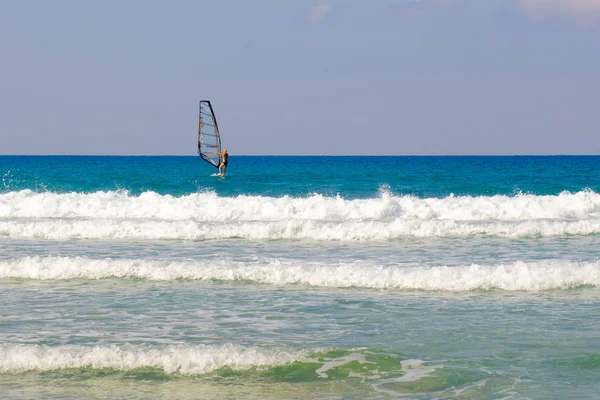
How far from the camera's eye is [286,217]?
78.4 ft

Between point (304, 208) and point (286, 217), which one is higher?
point (304, 208)

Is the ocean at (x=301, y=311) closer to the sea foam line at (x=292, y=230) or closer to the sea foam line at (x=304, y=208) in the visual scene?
the sea foam line at (x=292, y=230)

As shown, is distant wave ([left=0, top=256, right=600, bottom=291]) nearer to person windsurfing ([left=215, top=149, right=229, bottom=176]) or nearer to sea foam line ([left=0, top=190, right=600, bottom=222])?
sea foam line ([left=0, top=190, right=600, bottom=222])

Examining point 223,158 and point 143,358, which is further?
point 223,158

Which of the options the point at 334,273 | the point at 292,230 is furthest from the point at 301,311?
the point at 292,230

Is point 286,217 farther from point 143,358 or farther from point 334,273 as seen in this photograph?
point 143,358

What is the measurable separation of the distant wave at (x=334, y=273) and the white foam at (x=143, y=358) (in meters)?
4.39

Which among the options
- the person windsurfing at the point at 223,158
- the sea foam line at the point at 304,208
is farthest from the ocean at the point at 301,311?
the person windsurfing at the point at 223,158

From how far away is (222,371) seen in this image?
7660mm

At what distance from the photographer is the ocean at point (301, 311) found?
7387 millimetres

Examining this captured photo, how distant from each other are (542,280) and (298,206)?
1338 cm

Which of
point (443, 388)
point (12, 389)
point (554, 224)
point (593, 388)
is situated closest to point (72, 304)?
→ point (12, 389)

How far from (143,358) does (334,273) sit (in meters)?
5.16

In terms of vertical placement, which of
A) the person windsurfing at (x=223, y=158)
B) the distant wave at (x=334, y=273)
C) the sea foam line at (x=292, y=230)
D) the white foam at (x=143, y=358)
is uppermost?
the person windsurfing at (x=223, y=158)
